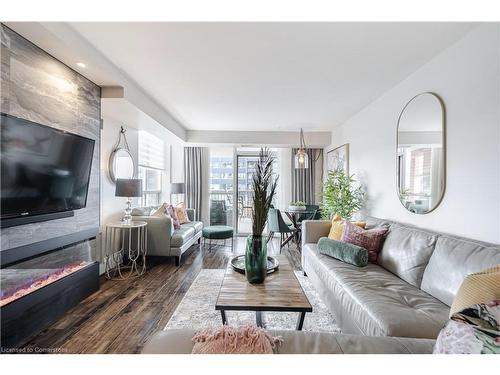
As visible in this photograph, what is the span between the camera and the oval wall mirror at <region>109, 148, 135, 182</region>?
3547mm

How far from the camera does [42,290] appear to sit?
1.82 meters

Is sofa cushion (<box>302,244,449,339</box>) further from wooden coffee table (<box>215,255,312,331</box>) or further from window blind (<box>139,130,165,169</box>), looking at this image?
window blind (<box>139,130,165,169</box>)

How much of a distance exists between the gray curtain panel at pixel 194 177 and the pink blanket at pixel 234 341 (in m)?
4.92

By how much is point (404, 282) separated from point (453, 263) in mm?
449

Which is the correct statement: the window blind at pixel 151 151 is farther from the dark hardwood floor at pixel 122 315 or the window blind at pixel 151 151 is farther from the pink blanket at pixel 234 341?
the pink blanket at pixel 234 341

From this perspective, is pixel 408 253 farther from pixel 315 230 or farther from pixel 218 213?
pixel 218 213

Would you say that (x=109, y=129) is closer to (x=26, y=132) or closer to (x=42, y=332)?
(x=26, y=132)

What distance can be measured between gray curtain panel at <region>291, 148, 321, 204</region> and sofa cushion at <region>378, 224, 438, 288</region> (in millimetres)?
3569

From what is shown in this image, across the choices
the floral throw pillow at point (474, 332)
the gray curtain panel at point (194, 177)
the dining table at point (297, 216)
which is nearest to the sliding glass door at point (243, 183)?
the gray curtain panel at point (194, 177)

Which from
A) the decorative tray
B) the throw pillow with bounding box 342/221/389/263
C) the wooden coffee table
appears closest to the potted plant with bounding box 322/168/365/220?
the throw pillow with bounding box 342/221/389/263

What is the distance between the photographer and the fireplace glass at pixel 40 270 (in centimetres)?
168

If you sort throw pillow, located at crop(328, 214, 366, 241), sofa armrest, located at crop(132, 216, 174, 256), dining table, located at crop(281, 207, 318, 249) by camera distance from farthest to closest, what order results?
1. dining table, located at crop(281, 207, 318, 249)
2. sofa armrest, located at crop(132, 216, 174, 256)
3. throw pillow, located at crop(328, 214, 366, 241)

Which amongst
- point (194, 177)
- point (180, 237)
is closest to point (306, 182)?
point (194, 177)

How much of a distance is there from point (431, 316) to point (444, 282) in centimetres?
36
